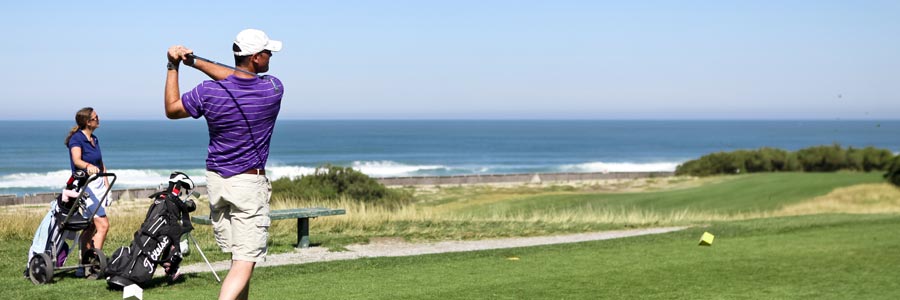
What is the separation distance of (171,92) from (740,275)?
684 centimetres

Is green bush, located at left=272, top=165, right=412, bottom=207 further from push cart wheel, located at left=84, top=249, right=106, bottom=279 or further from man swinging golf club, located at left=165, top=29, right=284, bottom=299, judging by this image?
man swinging golf club, located at left=165, top=29, right=284, bottom=299

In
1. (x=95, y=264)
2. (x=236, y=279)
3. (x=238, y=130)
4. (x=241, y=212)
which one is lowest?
(x=95, y=264)

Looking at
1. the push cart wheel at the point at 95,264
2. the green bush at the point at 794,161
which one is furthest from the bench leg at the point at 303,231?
the green bush at the point at 794,161

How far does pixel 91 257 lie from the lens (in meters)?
10.4

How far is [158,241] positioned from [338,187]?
78.8ft

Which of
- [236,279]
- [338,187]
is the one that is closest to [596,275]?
[236,279]

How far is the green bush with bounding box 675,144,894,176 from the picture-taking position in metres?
54.8

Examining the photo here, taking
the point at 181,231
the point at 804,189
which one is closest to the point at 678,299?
the point at 181,231

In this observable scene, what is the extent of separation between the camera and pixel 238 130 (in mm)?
6211

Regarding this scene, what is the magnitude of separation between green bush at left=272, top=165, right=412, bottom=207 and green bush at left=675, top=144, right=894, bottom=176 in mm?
28910

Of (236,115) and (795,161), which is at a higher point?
(236,115)

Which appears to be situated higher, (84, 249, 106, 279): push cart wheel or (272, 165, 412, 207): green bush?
(84, 249, 106, 279): push cart wheel

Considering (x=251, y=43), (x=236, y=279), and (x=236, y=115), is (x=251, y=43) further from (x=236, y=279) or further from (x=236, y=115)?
(x=236, y=279)

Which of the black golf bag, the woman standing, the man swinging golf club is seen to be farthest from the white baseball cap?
the woman standing
